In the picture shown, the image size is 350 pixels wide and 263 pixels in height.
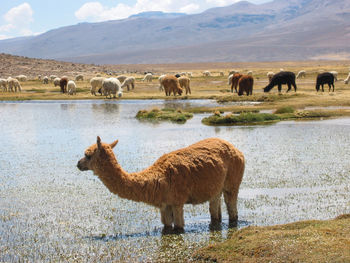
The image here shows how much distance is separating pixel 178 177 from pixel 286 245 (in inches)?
74.3

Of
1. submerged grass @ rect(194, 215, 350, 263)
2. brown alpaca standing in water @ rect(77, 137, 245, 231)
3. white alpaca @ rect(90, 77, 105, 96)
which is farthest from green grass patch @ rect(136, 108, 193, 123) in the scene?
submerged grass @ rect(194, 215, 350, 263)

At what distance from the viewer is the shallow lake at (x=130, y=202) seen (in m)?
7.55

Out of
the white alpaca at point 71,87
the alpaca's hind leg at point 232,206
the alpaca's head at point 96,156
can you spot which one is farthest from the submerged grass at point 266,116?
the white alpaca at point 71,87

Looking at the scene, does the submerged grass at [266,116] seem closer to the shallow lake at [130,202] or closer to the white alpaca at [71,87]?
the shallow lake at [130,202]

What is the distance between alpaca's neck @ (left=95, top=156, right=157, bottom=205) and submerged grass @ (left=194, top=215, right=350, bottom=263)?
46.3 inches

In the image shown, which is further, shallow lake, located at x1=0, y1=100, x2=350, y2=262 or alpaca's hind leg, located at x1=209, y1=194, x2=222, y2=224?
alpaca's hind leg, located at x1=209, y1=194, x2=222, y2=224

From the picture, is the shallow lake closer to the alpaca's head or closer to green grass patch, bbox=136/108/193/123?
the alpaca's head

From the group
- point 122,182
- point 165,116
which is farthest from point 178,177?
point 165,116

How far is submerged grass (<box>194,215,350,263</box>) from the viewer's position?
6.19m

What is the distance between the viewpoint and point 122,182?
24.3 feet

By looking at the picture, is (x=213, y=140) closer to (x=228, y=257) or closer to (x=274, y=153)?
(x=228, y=257)

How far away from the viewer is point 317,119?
21.3 metres

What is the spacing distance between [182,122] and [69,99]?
50.4 ft

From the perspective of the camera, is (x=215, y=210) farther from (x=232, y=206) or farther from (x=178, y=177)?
(x=178, y=177)
